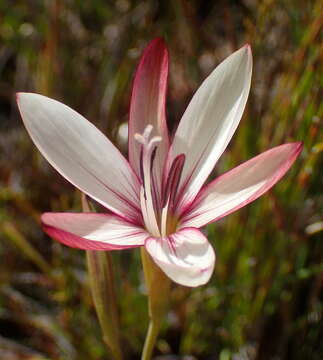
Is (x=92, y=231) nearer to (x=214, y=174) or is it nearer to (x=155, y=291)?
(x=155, y=291)

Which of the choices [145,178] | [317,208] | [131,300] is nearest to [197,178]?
[145,178]

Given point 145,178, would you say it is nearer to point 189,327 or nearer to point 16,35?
point 189,327

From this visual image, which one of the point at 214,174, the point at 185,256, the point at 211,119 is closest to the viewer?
the point at 185,256

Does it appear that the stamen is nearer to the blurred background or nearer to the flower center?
the flower center

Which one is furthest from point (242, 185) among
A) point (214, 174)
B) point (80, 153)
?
point (214, 174)

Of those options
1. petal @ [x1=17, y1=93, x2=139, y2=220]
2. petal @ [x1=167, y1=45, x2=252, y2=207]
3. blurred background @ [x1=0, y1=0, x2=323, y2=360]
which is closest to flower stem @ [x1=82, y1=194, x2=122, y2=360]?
petal @ [x1=17, y1=93, x2=139, y2=220]

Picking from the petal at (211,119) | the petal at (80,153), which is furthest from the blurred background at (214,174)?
the petal at (80,153)
